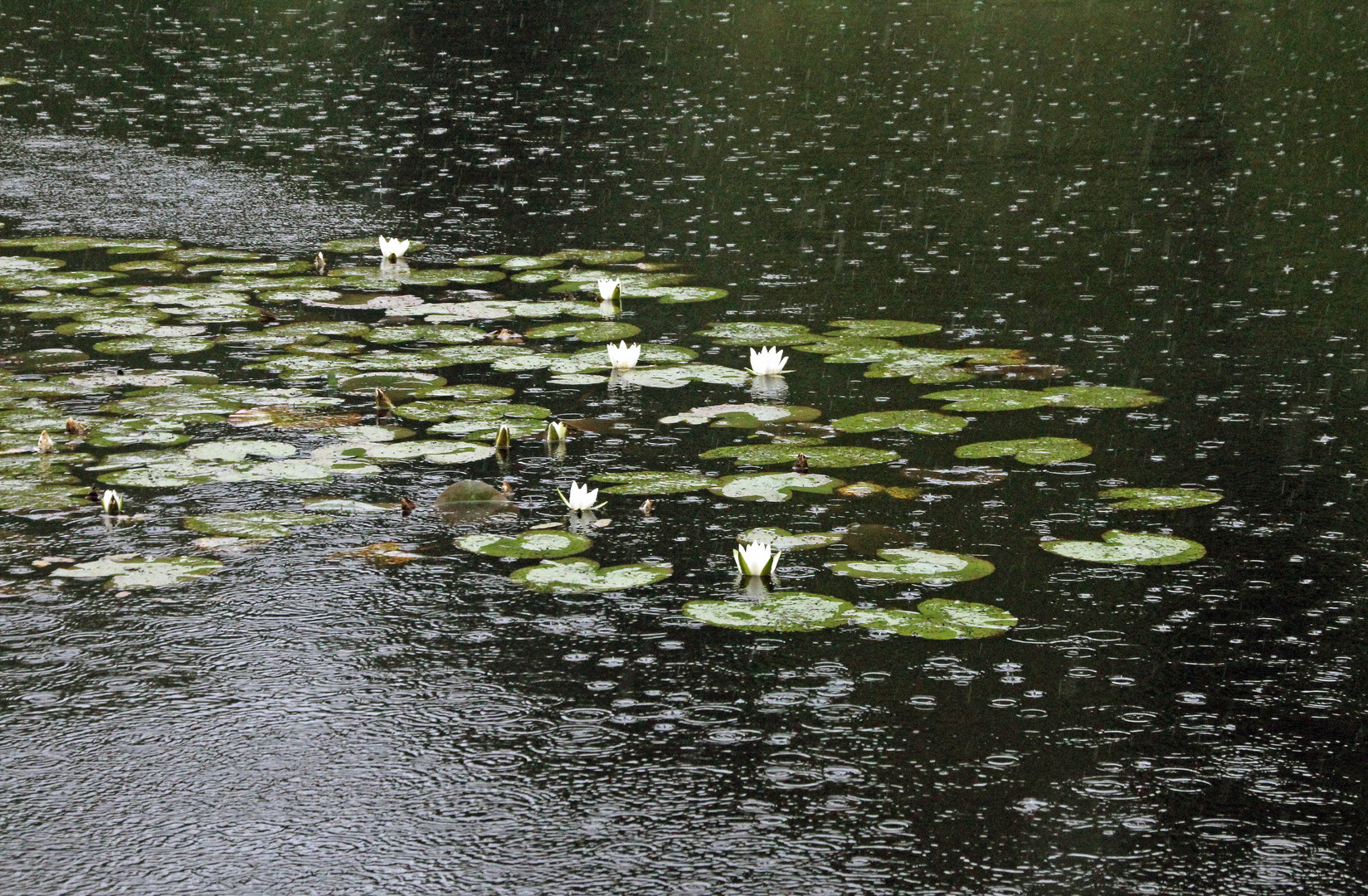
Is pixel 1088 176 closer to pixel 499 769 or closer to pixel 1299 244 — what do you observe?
pixel 1299 244

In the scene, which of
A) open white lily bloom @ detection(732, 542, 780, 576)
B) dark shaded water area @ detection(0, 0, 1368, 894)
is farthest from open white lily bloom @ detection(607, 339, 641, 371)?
open white lily bloom @ detection(732, 542, 780, 576)

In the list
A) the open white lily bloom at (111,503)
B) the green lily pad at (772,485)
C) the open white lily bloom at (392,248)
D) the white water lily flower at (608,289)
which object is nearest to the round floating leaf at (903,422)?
the green lily pad at (772,485)

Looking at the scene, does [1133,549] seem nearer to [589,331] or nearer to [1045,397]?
[1045,397]

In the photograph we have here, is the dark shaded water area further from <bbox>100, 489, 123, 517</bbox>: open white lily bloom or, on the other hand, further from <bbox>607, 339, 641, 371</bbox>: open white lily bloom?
<bbox>607, 339, 641, 371</bbox>: open white lily bloom

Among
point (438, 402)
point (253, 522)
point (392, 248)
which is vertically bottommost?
point (253, 522)

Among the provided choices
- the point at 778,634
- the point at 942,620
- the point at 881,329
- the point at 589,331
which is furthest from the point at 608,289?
the point at 942,620

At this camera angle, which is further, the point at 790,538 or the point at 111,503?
the point at 111,503

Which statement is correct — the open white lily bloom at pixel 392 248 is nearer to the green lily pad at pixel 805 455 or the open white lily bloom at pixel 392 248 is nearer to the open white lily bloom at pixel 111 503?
the green lily pad at pixel 805 455

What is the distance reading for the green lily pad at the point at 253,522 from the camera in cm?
764

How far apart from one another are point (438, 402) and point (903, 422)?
3080 mm

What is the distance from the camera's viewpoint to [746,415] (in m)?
9.41

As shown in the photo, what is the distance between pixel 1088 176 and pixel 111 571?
13766 mm

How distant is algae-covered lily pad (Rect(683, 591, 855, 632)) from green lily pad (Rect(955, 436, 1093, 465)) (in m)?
2.31

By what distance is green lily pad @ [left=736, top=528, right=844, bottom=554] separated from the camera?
737 cm
